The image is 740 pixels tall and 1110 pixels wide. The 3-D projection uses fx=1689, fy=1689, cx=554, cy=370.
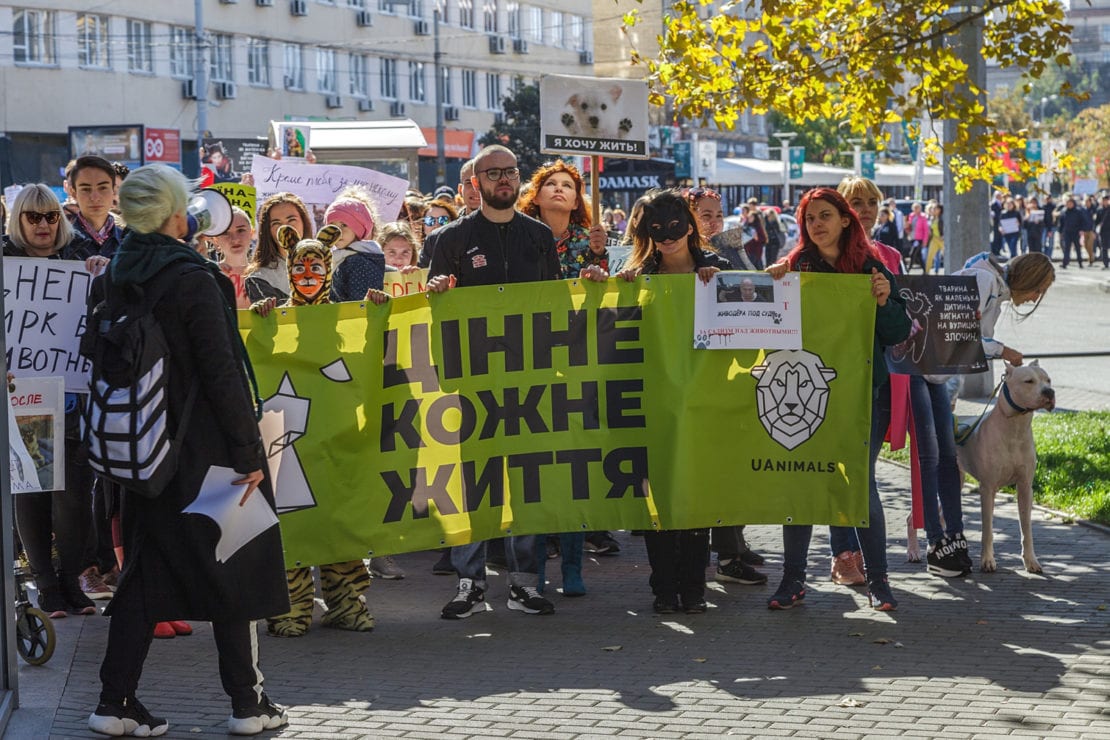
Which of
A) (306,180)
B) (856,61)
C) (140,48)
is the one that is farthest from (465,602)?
(140,48)

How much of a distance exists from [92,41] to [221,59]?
6260mm

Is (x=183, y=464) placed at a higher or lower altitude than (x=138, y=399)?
lower

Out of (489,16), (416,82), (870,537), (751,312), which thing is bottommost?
(870,537)

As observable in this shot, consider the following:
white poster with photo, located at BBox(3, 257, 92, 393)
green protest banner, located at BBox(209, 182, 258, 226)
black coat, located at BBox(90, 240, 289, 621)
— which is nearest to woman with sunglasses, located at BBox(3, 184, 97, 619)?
white poster with photo, located at BBox(3, 257, 92, 393)

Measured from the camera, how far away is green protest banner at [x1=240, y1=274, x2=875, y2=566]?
7805 mm

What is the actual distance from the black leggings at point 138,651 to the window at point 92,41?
47.8 metres

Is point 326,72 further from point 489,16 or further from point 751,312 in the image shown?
point 751,312

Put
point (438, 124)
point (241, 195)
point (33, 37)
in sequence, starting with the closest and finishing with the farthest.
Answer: point (241, 195)
point (33, 37)
point (438, 124)

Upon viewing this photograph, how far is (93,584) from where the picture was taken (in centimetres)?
848

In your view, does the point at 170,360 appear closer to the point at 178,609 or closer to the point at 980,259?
the point at 178,609

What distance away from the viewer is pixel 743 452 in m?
7.98

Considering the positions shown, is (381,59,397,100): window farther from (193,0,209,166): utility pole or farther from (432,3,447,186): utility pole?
(193,0,209,166): utility pole

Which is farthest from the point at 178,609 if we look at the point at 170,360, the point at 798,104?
the point at 798,104

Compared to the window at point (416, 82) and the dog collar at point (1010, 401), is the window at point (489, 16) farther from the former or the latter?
the dog collar at point (1010, 401)
